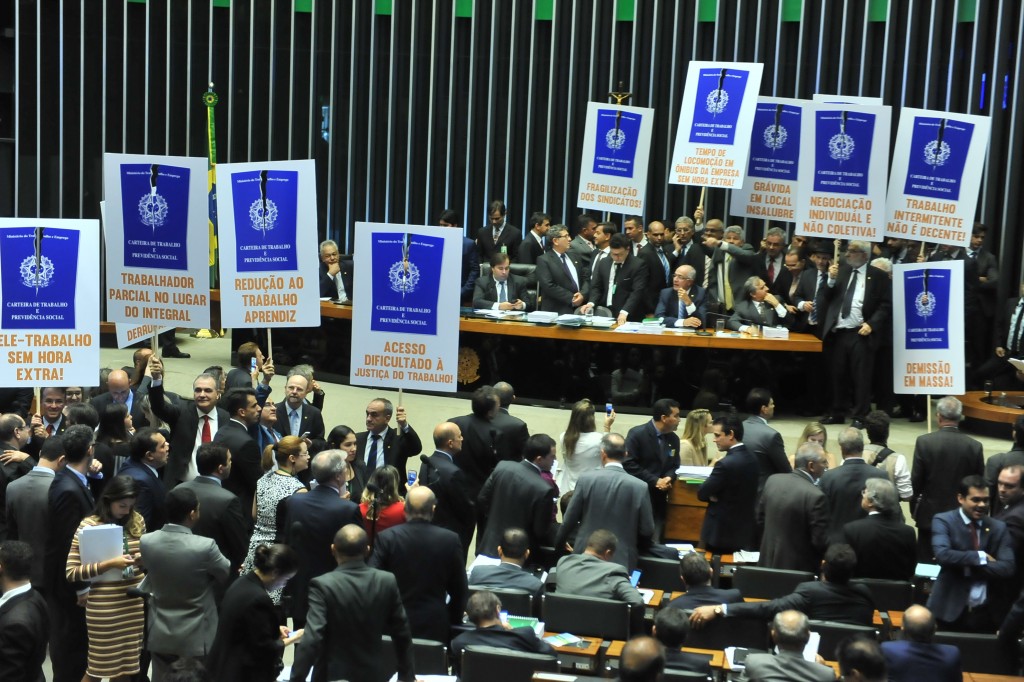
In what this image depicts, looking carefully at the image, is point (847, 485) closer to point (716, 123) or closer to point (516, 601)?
point (516, 601)

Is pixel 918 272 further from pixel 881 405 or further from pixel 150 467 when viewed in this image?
pixel 150 467

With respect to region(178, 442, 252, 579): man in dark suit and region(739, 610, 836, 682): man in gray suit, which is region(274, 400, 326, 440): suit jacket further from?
region(739, 610, 836, 682): man in gray suit

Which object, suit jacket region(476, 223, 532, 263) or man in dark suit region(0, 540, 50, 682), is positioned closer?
man in dark suit region(0, 540, 50, 682)

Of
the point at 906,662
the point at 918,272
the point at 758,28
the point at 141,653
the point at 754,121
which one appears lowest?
the point at 141,653

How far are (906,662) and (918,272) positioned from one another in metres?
4.92

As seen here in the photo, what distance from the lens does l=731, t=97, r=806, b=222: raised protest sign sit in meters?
12.9

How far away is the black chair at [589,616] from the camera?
7023 mm

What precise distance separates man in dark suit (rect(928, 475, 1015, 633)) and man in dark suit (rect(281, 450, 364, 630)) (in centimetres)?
318

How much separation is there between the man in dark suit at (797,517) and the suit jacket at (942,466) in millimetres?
1121

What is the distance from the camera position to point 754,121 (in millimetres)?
13055

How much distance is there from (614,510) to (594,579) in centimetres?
93

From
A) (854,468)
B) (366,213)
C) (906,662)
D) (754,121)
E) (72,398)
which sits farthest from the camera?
(366,213)

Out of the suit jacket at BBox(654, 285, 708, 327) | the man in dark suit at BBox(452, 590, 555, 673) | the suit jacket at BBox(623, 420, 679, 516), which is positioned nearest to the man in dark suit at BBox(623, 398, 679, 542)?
the suit jacket at BBox(623, 420, 679, 516)

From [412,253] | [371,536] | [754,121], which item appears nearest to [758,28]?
[754,121]
